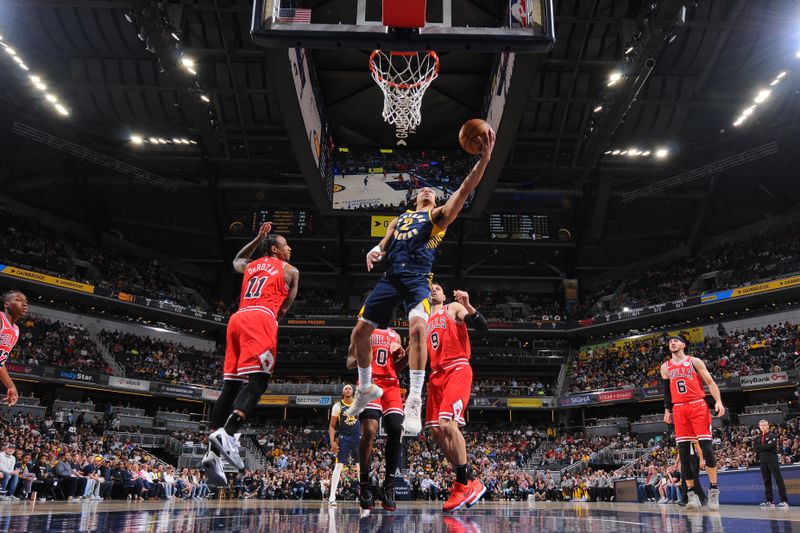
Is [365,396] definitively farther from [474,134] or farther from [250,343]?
[474,134]

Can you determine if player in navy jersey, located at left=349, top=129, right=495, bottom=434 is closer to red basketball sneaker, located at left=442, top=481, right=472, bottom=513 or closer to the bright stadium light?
red basketball sneaker, located at left=442, top=481, right=472, bottom=513

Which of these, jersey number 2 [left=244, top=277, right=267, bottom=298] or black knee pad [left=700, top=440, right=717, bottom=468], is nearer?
jersey number 2 [left=244, top=277, right=267, bottom=298]

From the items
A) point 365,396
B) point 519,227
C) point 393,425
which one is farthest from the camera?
point 519,227

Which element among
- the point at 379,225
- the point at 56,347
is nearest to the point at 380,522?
the point at 379,225

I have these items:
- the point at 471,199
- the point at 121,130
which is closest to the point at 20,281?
the point at 121,130

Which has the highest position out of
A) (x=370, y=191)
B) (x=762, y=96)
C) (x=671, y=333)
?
(x=762, y=96)

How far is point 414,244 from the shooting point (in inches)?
200

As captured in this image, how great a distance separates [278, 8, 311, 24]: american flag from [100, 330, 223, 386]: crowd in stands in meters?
27.2

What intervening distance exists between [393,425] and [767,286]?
2870 centimetres

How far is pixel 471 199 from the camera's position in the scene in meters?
25.5

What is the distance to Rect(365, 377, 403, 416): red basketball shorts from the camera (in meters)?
7.06

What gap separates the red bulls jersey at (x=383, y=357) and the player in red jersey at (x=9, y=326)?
4410 millimetres

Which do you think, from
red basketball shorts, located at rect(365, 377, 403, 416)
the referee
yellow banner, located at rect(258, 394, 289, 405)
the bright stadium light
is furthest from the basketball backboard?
yellow banner, located at rect(258, 394, 289, 405)

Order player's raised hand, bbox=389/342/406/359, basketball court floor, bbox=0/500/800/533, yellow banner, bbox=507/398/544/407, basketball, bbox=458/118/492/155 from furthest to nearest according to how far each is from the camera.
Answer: yellow banner, bbox=507/398/544/407 → player's raised hand, bbox=389/342/406/359 → basketball, bbox=458/118/492/155 → basketball court floor, bbox=0/500/800/533
